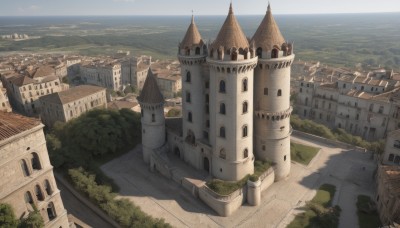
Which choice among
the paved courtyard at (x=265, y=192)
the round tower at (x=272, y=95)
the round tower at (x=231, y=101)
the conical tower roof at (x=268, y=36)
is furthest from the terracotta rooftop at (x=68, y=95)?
the conical tower roof at (x=268, y=36)

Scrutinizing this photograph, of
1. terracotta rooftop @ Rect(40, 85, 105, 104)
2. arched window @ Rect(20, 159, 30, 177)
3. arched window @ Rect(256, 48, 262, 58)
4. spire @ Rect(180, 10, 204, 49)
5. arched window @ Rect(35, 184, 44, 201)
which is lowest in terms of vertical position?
terracotta rooftop @ Rect(40, 85, 105, 104)

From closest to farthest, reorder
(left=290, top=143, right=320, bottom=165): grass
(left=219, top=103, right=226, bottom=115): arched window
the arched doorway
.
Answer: (left=219, top=103, right=226, bottom=115): arched window, the arched doorway, (left=290, top=143, right=320, bottom=165): grass

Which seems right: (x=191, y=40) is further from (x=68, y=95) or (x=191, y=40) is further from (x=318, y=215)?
(x=68, y=95)

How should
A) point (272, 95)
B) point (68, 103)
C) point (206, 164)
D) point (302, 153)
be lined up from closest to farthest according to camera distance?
point (272, 95) < point (206, 164) < point (302, 153) < point (68, 103)

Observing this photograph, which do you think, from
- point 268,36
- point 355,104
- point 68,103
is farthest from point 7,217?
point 355,104

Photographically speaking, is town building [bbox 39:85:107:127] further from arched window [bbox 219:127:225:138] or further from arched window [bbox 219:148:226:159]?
arched window [bbox 219:127:225:138]

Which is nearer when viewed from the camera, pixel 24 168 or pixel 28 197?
pixel 24 168

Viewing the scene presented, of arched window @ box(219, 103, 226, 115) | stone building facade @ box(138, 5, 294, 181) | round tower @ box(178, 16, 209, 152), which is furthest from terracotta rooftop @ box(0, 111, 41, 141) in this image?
arched window @ box(219, 103, 226, 115)
